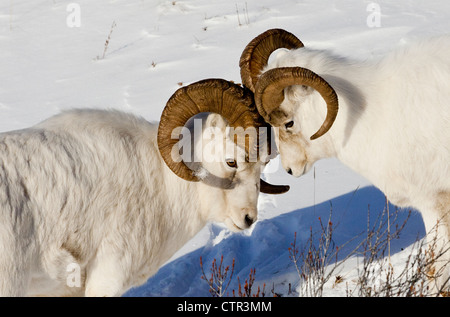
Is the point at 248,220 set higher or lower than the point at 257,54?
lower

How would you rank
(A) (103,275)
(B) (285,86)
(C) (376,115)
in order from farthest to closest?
(C) (376,115) → (B) (285,86) → (A) (103,275)

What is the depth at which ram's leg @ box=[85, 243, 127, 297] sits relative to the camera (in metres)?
5.31

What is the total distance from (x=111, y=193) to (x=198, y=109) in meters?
0.94

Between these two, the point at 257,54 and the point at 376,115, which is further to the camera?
the point at 257,54

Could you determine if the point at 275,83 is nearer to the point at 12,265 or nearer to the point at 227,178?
the point at 227,178

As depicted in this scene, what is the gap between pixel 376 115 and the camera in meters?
5.70

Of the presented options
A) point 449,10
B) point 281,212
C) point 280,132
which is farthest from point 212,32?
point 280,132

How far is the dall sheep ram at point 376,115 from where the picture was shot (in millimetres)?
5504

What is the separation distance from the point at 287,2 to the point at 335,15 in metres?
1.43

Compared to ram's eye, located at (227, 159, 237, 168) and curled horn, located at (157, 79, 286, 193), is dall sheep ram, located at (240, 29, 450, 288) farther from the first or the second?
ram's eye, located at (227, 159, 237, 168)

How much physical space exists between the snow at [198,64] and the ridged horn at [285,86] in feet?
5.25

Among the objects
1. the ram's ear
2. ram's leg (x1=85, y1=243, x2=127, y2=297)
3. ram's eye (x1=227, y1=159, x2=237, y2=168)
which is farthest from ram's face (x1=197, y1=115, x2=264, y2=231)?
ram's leg (x1=85, y1=243, x2=127, y2=297)

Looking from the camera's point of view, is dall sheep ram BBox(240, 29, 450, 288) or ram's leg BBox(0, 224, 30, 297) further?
dall sheep ram BBox(240, 29, 450, 288)

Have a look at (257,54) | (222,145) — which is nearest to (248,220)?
(222,145)
